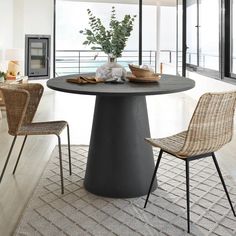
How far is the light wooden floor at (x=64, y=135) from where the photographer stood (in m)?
2.32

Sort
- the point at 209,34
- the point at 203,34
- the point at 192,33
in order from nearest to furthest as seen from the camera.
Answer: the point at 209,34, the point at 203,34, the point at 192,33

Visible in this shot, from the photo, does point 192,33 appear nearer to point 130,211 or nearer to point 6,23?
point 6,23

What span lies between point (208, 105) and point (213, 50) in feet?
15.6

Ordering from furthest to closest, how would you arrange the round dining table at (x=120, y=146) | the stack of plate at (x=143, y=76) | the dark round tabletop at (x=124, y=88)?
1. the stack of plate at (x=143, y=76)
2. the round dining table at (x=120, y=146)
3. the dark round tabletop at (x=124, y=88)

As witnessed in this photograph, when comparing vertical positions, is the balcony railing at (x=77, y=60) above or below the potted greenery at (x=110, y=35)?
above

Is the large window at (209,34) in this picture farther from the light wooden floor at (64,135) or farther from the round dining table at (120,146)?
the round dining table at (120,146)

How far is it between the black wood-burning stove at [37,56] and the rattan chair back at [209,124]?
644 cm

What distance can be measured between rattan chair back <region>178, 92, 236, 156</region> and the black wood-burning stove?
6440 millimetres

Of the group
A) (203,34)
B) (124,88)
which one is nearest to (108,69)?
(124,88)

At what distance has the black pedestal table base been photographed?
91.1 inches

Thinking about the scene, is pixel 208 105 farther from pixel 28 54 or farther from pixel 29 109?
pixel 28 54

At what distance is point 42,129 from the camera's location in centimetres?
248

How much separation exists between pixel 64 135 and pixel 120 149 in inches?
78.6

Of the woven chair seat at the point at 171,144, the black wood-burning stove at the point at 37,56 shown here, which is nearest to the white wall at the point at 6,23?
the black wood-burning stove at the point at 37,56
